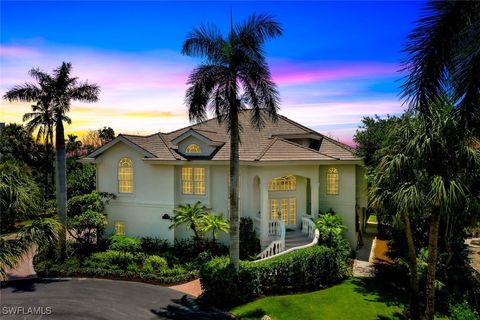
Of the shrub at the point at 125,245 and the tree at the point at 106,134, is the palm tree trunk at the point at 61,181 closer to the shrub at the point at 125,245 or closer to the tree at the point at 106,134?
the shrub at the point at 125,245

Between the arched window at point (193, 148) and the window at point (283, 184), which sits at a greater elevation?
the arched window at point (193, 148)

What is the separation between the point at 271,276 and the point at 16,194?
11.9 meters

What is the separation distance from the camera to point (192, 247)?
890 inches

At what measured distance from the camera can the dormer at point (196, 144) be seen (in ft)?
78.8

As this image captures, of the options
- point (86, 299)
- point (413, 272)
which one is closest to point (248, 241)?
point (413, 272)

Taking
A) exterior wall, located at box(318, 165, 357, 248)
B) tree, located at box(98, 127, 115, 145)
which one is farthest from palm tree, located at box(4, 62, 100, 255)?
tree, located at box(98, 127, 115, 145)

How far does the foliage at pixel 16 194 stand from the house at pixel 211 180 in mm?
12877

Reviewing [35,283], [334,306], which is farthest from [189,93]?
[35,283]

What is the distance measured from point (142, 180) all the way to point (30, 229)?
13.5 m

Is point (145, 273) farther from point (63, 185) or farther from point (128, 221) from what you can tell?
point (63, 185)

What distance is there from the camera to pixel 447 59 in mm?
7551

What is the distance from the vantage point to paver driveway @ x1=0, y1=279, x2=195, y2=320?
14766 millimetres

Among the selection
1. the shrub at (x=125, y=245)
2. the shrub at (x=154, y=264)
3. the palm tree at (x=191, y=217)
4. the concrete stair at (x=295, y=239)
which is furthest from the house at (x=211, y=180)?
the shrub at (x=154, y=264)

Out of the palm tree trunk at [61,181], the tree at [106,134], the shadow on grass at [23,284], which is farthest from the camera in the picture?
the tree at [106,134]
